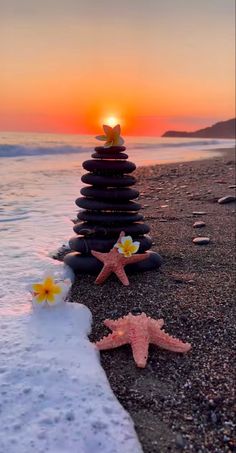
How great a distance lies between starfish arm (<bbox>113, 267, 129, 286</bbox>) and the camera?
4778mm

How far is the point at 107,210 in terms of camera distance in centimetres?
539

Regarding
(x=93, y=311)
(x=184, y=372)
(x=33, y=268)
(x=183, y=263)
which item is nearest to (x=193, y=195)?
(x=183, y=263)

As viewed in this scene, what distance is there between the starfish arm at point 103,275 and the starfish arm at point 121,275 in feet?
0.22

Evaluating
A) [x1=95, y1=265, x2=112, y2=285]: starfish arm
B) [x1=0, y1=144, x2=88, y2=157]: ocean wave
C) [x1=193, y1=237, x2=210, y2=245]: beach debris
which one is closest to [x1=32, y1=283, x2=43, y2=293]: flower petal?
[x1=95, y1=265, x2=112, y2=285]: starfish arm

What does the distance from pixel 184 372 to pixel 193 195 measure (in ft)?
25.6

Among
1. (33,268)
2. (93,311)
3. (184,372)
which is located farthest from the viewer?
(33,268)

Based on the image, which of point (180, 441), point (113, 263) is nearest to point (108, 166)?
point (113, 263)

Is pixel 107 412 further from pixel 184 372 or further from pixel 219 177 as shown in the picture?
pixel 219 177

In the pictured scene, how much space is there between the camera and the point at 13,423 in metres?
2.73

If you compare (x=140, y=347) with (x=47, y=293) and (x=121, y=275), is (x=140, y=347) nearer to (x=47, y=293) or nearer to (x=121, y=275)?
(x=47, y=293)

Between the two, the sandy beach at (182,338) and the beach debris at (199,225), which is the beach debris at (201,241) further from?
the beach debris at (199,225)

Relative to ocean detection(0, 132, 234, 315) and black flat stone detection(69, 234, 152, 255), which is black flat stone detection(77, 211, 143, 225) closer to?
black flat stone detection(69, 234, 152, 255)

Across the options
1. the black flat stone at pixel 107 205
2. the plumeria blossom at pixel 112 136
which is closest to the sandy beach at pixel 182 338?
the black flat stone at pixel 107 205

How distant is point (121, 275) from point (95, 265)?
0.44 metres
